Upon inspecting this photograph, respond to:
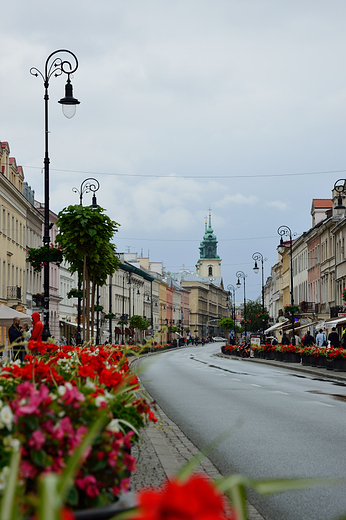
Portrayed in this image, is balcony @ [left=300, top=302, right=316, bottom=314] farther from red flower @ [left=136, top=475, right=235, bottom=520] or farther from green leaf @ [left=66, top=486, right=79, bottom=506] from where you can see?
red flower @ [left=136, top=475, right=235, bottom=520]

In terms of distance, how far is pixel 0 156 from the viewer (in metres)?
54.6

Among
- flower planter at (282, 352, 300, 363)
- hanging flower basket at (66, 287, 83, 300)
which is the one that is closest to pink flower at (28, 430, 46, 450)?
hanging flower basket at (66, 287, 83, 300)

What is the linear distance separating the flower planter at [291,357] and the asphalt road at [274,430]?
19944 millimetres

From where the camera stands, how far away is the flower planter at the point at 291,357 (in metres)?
44.9

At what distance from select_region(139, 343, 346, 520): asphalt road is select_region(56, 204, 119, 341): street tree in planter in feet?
13.4

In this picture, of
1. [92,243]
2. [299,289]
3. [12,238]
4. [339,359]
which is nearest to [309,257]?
[299,289]

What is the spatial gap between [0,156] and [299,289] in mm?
47362

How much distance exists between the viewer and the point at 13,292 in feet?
189

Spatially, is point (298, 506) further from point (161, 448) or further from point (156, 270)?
point (156, 270)

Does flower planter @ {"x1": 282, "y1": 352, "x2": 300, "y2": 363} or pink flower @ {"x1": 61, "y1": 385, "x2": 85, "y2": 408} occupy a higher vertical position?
pink flower @ {"x1": 61, "y1": 385, "x2": 85, "y2": 408}

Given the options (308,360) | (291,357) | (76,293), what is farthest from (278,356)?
(76,293)

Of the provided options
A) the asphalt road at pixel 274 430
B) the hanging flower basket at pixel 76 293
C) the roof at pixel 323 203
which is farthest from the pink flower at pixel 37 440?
the roof at pixel 323 203

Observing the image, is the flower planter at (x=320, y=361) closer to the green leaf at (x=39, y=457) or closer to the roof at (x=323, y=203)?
the green leaf at (x=39, y=457)

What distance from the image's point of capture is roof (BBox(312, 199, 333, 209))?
80.9 meters
